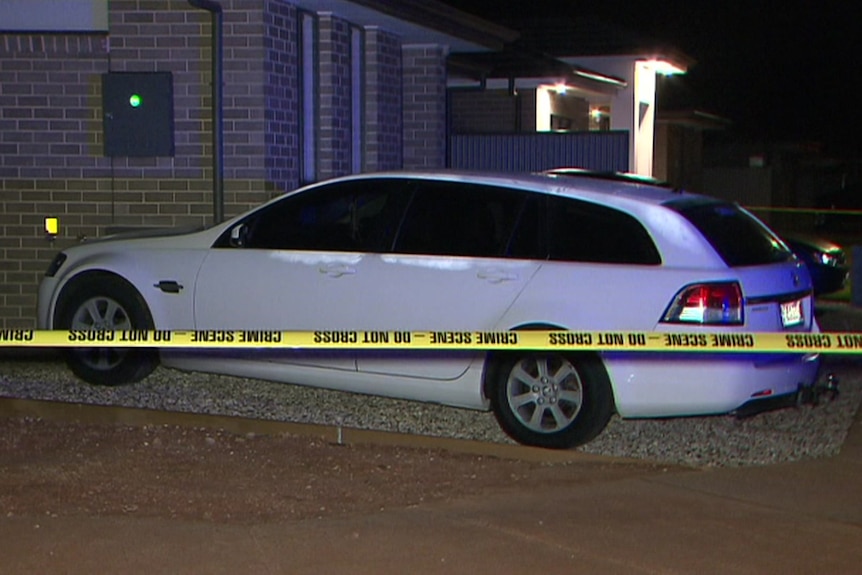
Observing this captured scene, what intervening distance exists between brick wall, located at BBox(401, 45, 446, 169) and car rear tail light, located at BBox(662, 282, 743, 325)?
879 cm

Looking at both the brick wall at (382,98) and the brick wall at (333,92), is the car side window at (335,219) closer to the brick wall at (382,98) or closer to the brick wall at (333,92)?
the brick wall at (333,92)

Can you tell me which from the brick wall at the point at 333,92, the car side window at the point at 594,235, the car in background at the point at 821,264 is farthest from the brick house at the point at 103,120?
the car in background at the point at 821,264

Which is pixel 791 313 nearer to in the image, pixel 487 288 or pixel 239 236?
pixel 487 288

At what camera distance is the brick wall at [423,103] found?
16.2m

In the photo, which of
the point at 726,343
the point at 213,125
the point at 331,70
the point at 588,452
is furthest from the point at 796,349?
the point at 331,70

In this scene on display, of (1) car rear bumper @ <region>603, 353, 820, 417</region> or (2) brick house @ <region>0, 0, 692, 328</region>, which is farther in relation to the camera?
(2) brick house @ <region>0, 0, 692, 328</region>

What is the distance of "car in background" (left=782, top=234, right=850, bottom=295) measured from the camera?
51.8 ft

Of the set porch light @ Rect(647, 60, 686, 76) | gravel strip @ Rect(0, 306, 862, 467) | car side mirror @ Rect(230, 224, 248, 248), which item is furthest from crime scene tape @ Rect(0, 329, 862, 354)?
porch light @ Rect(647, 60, 686, 76)

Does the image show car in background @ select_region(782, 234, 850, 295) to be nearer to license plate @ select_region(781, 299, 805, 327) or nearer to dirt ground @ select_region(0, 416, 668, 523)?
license plate @ select_region(781, 299, 805, 327)

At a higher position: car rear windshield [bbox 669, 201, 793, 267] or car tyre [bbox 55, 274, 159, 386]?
car rear windshield [bbox 669, 201, 793, 267]

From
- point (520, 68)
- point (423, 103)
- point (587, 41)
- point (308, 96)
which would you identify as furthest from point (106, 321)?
point (587, 41)

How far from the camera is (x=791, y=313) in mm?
8391

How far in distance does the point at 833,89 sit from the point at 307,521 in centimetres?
7342

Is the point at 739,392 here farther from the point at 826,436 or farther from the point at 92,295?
the point at 92,295
